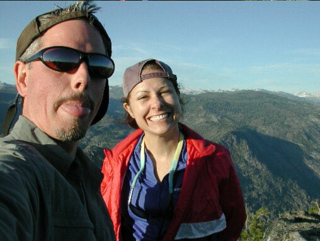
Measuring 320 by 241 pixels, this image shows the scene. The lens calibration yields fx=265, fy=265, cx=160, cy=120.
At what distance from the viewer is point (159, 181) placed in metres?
3.33

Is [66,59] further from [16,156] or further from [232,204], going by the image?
[232,204]

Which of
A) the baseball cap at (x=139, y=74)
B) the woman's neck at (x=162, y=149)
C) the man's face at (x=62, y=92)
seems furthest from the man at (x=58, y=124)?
the woman's neck at (x=162, y=149)

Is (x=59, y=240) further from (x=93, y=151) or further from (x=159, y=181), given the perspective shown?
(x=93, y=151)

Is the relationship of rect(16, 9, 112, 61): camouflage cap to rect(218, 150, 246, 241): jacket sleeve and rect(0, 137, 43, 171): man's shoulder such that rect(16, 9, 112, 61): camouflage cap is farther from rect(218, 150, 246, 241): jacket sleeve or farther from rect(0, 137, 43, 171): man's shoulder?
rect(218, 150, 246, 241): jacket sleeve

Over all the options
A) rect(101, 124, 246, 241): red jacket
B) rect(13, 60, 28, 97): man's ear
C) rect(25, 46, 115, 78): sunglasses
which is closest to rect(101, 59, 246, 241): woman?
rect(101, 124, 246, 241): red jacket

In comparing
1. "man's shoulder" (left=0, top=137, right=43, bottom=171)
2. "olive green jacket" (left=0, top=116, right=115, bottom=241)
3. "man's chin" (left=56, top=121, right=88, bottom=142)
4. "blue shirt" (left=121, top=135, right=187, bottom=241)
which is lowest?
"blue shirt" (left=121, top=135, right=187, bottom=241)

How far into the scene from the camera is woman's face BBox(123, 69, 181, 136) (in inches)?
132

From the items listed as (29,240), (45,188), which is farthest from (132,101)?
(29,240)

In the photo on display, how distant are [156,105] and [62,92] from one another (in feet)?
5.33

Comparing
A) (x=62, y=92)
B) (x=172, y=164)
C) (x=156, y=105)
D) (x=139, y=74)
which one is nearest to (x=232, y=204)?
(x=172, y=164)

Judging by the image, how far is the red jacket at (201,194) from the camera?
3.10 meters

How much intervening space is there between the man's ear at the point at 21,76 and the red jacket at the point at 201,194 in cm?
178

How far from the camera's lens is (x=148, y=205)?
3172 mm

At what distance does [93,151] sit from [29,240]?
102 meters
